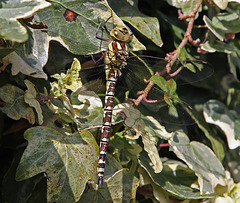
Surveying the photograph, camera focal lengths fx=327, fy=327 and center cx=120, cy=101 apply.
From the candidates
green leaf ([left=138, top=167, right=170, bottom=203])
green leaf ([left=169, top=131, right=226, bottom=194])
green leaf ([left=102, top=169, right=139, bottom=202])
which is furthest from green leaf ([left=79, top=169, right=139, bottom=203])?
green leaf ([left=169, top=131, right=226, bottom=194])

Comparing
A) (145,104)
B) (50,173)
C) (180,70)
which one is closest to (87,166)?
(50,173)

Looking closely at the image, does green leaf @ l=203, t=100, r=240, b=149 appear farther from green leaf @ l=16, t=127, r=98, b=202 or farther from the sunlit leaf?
green leaf @ l=16, t=127, r=98, b=202

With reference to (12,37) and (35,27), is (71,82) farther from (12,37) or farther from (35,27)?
(12,37)

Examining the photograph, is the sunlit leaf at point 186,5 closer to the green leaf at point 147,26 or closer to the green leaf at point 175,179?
the green leaf at point 147,26

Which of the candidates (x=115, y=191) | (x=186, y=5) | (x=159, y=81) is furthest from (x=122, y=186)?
(x=186, y=5)

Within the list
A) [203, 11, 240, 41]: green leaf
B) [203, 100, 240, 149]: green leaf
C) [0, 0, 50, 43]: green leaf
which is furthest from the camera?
[203, 100, 240, 149]: green leaf

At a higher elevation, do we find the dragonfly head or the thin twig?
the dragonfly head
